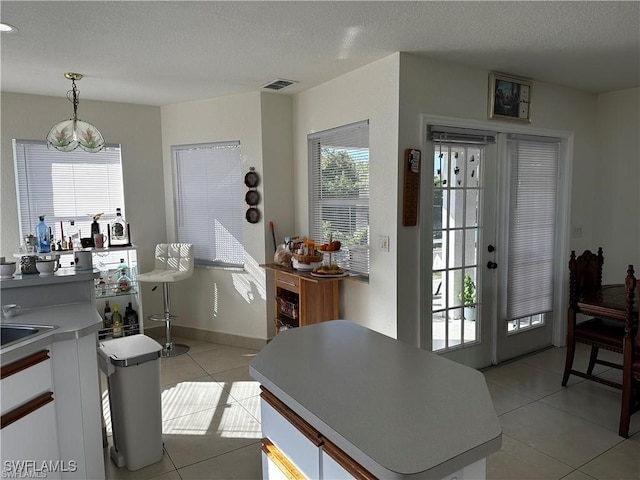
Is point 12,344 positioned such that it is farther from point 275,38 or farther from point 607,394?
point 607,394

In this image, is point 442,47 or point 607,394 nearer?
point 442,47

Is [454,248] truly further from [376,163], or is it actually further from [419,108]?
[419,108]

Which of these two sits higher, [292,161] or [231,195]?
[292,161]

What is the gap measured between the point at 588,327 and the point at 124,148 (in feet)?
14.9

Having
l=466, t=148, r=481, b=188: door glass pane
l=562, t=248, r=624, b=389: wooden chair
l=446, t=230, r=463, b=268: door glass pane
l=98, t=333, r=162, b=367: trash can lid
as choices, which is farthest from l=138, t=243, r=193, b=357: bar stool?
l=562, t=248, r=624, b=389: wooden chair

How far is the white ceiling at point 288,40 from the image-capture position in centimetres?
226

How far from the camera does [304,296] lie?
3.64m

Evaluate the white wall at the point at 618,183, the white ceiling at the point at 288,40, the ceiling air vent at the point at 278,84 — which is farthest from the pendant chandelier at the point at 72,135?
the white wall at the point at 618,183

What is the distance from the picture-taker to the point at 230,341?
4.49 m

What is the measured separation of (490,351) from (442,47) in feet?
8.51

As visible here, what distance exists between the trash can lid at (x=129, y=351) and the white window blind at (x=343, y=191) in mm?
1749

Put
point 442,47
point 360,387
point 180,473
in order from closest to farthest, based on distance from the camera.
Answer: point 360,387 < point 180,473 < point 442,47

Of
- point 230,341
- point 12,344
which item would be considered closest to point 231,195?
point 230,341

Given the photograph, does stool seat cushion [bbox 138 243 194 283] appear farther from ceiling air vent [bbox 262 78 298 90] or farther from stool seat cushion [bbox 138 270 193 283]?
ceiling air vent [bbox 262 78 298 90]
